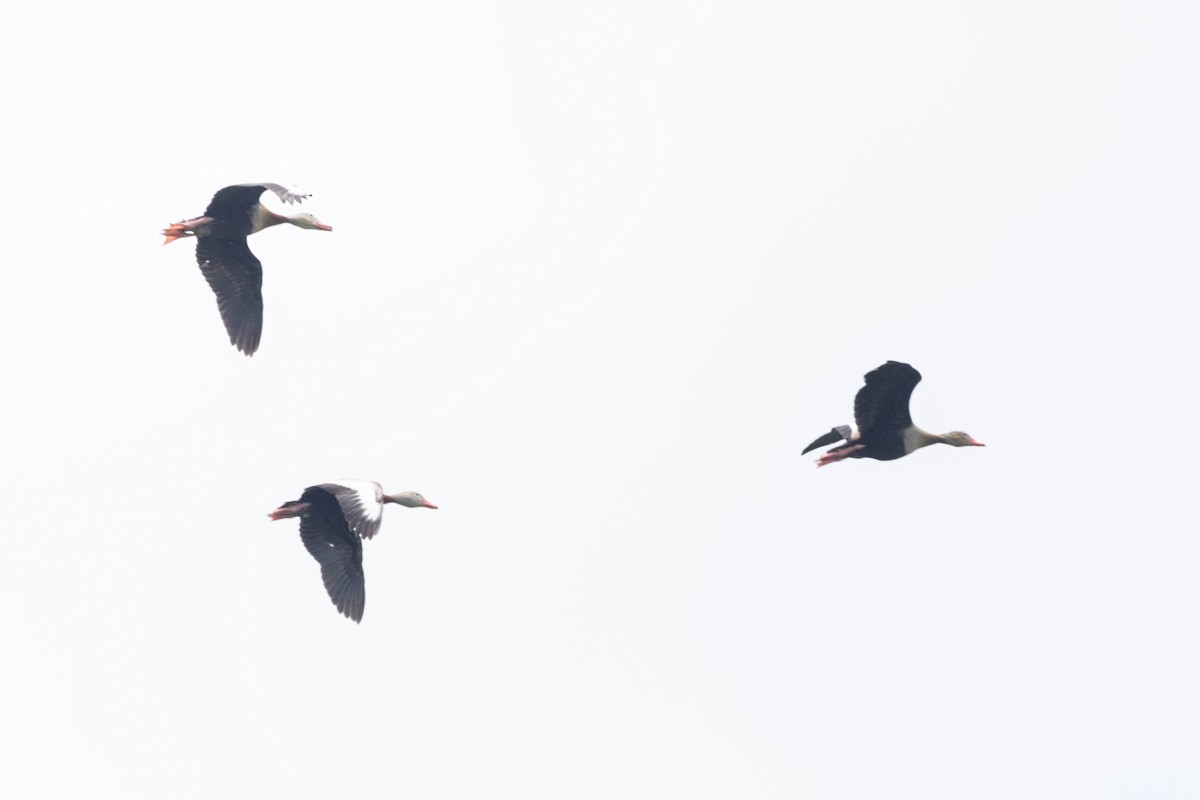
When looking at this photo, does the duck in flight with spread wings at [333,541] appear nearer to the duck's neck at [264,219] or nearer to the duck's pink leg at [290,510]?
the duck's pink leg at [290,510]

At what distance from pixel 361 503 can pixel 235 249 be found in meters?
3.71

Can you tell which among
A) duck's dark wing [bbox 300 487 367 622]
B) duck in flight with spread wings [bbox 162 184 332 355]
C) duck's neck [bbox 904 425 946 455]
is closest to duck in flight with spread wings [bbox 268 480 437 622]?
Result: duck's dark wing [bbox 300 487 367 622]

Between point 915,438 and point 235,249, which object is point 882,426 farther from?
point 235,249

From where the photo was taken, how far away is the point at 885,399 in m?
20.5

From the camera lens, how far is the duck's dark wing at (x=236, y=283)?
2242cm

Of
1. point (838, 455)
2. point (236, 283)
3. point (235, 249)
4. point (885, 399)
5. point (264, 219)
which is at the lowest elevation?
point (838, 455)

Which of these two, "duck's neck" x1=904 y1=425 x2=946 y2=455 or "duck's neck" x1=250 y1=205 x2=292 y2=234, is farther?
"duck's neck" x1=250 y1=205 x2=292 y2=234

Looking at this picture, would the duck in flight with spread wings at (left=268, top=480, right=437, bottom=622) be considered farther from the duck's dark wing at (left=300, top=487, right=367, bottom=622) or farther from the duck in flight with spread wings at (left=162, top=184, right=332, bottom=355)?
the duck in flight with spread wings at (left=162, top=184, right=332, bottom=355)

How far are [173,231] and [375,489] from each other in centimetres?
359

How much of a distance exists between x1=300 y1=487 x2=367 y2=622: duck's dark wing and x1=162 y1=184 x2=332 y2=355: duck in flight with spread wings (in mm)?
2369

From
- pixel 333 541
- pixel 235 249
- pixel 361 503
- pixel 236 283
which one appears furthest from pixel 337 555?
pixel 235 249

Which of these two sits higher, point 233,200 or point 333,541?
point 233,200

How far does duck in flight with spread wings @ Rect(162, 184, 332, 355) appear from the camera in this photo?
21.9 m

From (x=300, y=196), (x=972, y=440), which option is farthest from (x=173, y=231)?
(x=972, y=440)
